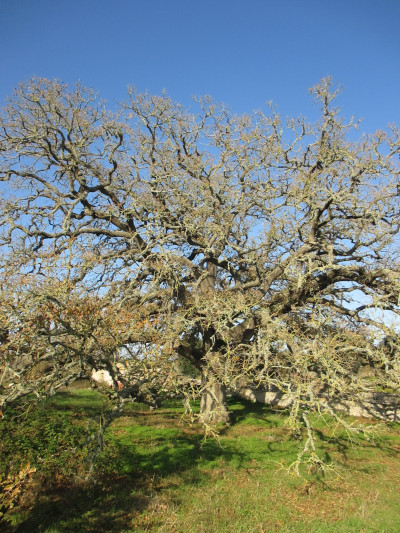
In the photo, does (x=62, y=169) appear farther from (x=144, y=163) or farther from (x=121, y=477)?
(x=121, y=477)

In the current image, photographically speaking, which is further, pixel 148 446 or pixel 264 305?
pixel 264 305

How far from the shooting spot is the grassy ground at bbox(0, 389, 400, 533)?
7.13m

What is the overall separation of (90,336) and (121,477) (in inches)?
171

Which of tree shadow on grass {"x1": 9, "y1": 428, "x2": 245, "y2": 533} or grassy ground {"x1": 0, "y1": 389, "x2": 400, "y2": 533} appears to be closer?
tree shadow on grass {"x1": 9, "y1": 428, "x2": 245, "y2": 533}

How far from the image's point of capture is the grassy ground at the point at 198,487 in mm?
7129

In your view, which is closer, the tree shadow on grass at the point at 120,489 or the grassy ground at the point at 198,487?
the tree shadow on grass at the point at 120,489

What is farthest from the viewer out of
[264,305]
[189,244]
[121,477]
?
[189,244]

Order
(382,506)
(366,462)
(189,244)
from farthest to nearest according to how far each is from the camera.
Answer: (189,244), (366,462), (382,506)

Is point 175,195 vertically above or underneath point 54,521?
above

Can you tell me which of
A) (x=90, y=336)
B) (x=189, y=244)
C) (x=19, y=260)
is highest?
(x=189, y=244)

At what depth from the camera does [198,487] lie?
8664 mm

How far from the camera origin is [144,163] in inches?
634

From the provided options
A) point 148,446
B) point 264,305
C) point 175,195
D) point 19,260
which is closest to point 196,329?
point 264,305

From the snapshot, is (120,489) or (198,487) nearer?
(120,489)
